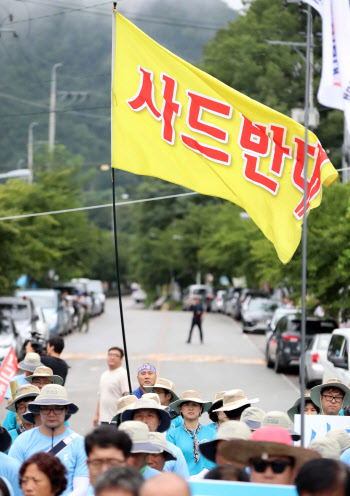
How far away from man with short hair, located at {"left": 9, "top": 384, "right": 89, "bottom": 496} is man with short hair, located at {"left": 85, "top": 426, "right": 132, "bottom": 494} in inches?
43.1

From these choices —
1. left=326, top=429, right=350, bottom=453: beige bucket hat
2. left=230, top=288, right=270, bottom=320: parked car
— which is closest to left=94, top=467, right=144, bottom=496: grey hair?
left=326, top=429, right=350, bottom=453: beige bucket hat

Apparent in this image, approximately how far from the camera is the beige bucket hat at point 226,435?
5238 mm

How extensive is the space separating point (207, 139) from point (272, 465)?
4.50 m

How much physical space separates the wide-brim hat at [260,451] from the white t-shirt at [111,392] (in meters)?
6.46

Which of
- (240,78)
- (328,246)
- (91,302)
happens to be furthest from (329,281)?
(240,78)

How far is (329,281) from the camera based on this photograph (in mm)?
24125

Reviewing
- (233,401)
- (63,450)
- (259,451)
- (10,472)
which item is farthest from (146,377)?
(259,451)

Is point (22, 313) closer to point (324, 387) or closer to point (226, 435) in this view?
point (324, 387)

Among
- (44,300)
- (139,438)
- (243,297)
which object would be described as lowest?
(243,297)

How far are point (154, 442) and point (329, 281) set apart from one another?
19.1 m

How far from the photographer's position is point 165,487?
3.60 m

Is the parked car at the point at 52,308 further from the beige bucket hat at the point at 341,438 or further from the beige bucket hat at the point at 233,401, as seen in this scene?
the beige bucket hat at the point at 341,438

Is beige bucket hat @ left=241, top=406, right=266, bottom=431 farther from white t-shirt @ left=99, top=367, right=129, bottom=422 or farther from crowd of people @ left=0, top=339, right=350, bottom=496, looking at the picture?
white t-shirt @ left=99, top=367, right=129, bottom=422

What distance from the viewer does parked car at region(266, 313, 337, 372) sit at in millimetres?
24906
